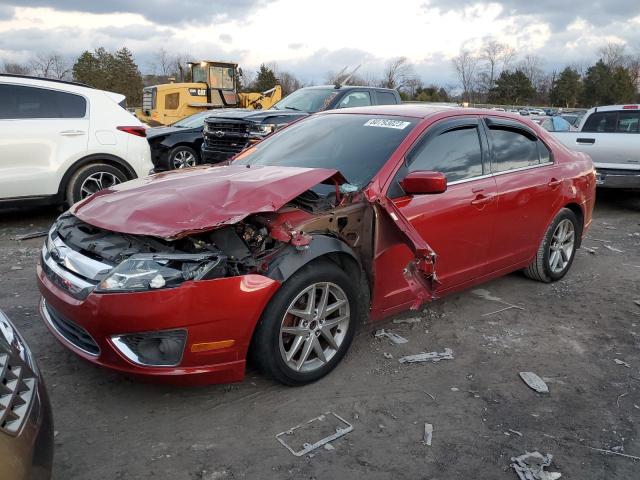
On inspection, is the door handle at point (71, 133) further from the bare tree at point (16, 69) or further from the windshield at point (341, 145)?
the bare tree at point (16, 69)

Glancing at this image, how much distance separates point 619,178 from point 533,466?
7.17 metres

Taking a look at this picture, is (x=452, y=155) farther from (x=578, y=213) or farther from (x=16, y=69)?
(x=16, y=69)

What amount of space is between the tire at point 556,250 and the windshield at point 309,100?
18.6 ft

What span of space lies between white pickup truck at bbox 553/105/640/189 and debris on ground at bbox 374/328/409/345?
6140 millimetres

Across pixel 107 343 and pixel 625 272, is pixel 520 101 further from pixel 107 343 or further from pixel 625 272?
pixel 107 343

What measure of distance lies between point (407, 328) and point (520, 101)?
53.1 m

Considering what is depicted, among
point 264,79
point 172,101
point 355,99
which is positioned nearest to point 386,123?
point 355,99

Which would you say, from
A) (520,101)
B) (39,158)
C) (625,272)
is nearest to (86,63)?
(520,101)

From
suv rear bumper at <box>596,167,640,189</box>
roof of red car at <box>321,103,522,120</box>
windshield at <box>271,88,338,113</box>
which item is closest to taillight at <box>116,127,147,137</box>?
windshield at <box>271,88,338,113</box>

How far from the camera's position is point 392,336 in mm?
4008

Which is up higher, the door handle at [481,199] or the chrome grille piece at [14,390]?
the door handle at [481,199]

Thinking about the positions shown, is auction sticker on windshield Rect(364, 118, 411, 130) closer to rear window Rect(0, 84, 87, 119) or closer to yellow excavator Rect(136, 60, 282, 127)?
rear window Rect(0, 84, 87, 119)

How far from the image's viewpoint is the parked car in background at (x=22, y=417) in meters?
1.74

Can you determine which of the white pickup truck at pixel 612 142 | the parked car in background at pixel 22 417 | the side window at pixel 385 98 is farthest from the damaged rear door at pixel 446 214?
the side window at pixel 385 98
